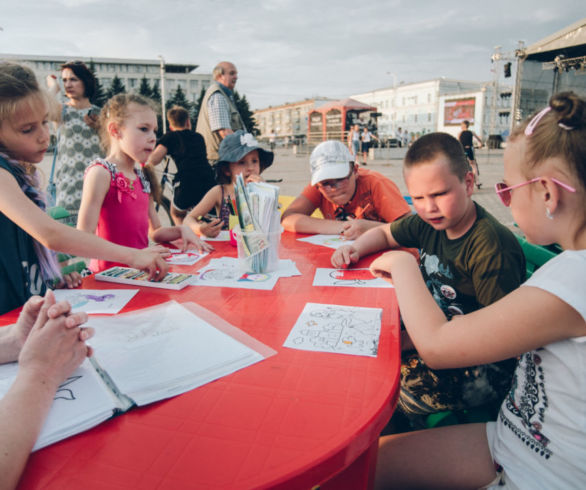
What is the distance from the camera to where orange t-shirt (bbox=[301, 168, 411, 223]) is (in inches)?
86.7

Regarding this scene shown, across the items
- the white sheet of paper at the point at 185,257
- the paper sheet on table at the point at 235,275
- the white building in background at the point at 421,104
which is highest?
the white building in background at the point at 421,104

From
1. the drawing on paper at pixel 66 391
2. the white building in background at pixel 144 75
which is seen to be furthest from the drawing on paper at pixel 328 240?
the white building in background at pixel 144 75

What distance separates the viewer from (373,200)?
231 centimetres

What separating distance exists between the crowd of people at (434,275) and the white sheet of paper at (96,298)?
0.10 meters

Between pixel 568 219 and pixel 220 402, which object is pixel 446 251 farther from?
pixel 220 402

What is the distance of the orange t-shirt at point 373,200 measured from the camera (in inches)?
86.7

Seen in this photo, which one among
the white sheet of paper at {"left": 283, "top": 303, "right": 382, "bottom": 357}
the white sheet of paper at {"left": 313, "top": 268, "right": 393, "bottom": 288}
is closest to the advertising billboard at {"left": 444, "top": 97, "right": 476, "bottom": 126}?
the white sheet of paper at {"left": 313, "top": 268, "right": 393, "bottom": 288}

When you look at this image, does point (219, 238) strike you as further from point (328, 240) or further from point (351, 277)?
point (351, 277)

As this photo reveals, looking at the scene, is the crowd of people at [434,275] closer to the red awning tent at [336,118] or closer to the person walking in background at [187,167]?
the person walking in background at [187,167]

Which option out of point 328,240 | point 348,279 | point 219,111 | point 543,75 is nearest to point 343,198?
point 328,240

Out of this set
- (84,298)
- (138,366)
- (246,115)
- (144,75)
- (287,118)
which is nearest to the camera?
(138,366)

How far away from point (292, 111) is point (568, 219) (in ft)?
276

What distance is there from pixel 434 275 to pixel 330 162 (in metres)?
0.98

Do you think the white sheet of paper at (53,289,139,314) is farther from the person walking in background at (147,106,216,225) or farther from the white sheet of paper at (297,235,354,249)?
the person walking in background at (147,106,216,225)
